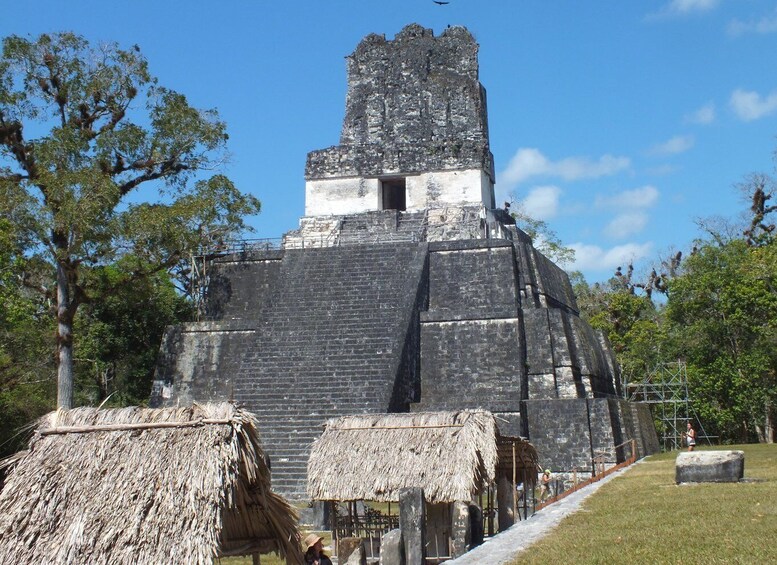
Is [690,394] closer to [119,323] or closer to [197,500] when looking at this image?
[119,323]

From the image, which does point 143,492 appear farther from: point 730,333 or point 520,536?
point 730,333

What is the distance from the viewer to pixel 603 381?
58.4ft

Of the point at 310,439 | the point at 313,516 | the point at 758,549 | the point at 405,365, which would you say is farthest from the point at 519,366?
the point at 758,549

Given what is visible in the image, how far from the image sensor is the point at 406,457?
28.7 feet

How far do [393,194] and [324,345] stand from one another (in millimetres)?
6517

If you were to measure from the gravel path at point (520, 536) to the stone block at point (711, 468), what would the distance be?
1.02 meters

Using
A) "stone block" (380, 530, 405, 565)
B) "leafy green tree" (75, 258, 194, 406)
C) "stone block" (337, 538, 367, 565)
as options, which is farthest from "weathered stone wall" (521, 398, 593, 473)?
"leafy green tree" (75, 258, 194, 406)

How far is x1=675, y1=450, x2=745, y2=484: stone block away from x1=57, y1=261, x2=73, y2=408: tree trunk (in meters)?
8.49

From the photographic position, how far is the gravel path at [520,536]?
728 centimetres

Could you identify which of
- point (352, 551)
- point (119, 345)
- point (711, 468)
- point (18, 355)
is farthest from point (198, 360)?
point (352, 551)

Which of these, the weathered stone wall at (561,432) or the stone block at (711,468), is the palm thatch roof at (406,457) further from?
the weathered stone wall at (561,432)

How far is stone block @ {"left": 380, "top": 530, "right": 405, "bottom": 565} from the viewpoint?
756cm

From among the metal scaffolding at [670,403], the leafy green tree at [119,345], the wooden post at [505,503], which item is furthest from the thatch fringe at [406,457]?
the metal scaffolding at [670,403]

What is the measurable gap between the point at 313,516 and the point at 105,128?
7.96 meters
